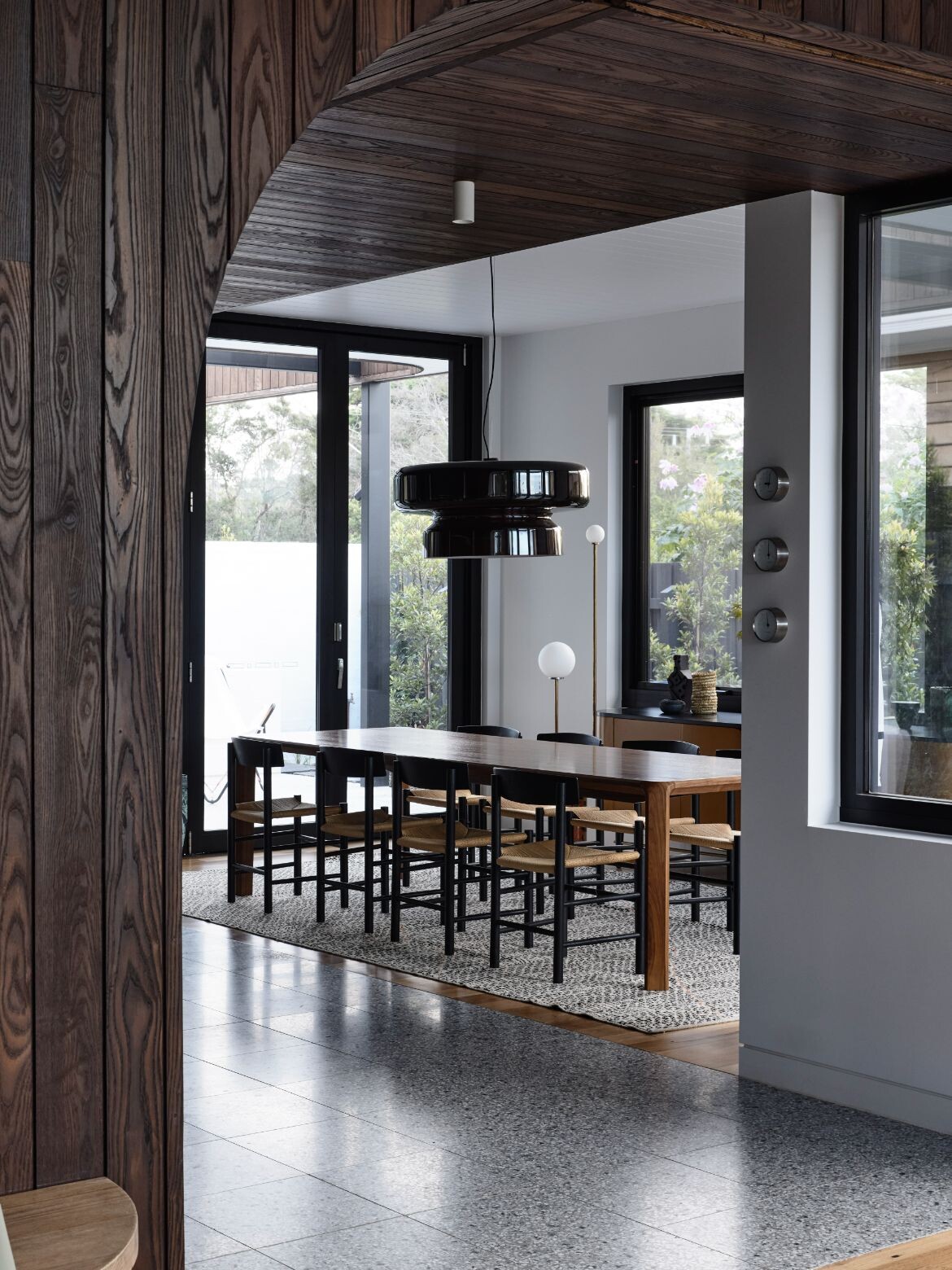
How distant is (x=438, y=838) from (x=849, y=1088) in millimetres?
2793

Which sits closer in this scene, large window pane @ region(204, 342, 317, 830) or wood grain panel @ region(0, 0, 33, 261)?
wood grain panel @ region(0, 0, 33, 261)

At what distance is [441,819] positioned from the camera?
7.53 m

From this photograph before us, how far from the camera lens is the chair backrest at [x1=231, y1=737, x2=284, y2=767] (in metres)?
7.58

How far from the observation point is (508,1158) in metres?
4.06

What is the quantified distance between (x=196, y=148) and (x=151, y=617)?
2.49 ft

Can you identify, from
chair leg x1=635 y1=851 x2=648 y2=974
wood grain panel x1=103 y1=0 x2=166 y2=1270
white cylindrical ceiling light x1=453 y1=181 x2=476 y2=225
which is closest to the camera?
wood grain panel x1=103 y1=0 x2=166 y2=1270

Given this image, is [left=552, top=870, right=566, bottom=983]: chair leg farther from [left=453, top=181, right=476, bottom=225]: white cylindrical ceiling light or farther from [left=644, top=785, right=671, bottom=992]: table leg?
[left=453, top=181, right=476, bottom=225]: white cylindrical ceiling light

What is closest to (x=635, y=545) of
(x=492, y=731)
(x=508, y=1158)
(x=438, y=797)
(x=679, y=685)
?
(x=679, y=685)

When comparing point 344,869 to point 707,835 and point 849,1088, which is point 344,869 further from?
point 849,1088

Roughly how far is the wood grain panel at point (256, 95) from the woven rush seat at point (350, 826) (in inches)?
195

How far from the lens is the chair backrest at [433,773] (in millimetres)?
6598

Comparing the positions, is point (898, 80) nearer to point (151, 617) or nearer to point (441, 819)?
point (151, 617)

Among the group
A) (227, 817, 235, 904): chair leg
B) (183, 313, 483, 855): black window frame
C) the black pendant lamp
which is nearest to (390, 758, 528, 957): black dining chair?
(227, 817, 235, 904): chair leg

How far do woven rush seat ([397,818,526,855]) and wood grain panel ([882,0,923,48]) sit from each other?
13.9 feet
